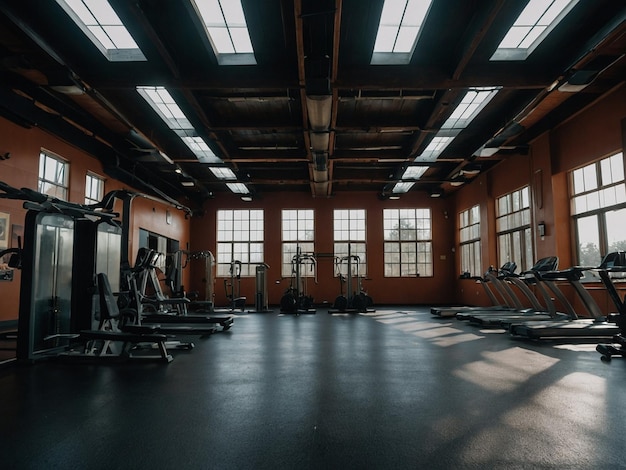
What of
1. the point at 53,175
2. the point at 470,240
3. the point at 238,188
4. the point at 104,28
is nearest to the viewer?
the point at 104,28

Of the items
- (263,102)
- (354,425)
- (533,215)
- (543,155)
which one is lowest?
(354,425)

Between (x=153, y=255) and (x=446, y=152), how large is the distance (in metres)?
7.42

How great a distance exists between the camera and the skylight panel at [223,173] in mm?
11867

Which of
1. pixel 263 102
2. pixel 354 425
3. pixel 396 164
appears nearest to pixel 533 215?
pixel 396 164

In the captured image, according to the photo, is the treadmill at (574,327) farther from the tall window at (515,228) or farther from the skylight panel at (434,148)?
the skylight panel at (434,148)

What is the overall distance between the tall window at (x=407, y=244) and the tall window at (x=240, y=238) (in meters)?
4.29

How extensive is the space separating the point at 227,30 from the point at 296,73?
1.19 metres

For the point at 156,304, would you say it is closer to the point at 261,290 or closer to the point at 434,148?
the point at 261,290

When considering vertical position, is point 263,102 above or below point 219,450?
above

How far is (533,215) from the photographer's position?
954 cm

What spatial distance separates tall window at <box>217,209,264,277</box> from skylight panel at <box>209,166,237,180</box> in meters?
2.75

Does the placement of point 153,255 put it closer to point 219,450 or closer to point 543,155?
point 219,450

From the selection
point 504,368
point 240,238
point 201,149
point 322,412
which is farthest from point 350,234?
point 322,412

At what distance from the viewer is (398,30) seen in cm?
564
